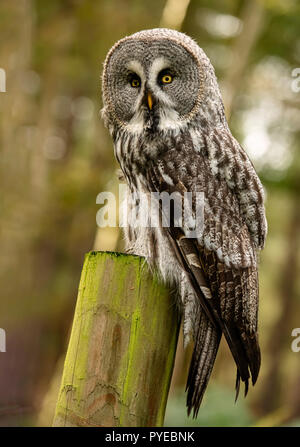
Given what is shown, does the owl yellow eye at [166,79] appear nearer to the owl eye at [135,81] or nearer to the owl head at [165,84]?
the owl head at [165,84]

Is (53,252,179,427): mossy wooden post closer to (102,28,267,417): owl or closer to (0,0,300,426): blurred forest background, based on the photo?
(102,28,267,417): owl

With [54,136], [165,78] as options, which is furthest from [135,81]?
[54,136]

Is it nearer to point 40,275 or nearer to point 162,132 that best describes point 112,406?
point 162,132

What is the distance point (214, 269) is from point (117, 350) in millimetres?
743

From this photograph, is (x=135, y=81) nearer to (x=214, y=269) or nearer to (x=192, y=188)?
(x=192, y=188)

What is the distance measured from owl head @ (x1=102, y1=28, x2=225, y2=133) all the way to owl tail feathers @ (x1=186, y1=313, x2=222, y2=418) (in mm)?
1009

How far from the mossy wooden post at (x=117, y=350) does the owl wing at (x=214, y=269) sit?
433mm

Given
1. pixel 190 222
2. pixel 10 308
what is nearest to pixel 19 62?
pixel 10 308

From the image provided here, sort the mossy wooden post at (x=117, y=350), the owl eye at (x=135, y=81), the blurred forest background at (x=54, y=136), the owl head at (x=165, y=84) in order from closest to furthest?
the mossy wooden post at (x=117, y=350)
the owl head at (x=165, y=84)
the owl eye at (x=135, y=81)
the blurred forest background at (x=54, y=136)

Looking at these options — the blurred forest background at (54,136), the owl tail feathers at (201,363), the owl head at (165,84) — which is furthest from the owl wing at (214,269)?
the blurred forest background at (54,136)

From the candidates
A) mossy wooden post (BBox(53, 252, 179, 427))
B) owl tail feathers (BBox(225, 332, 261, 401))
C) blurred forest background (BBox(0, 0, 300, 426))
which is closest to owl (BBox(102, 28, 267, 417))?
owl tail feathers (BBox(225, 332, 261, 401))

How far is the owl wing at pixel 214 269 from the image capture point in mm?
2434

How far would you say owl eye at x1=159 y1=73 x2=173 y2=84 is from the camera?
2.77m

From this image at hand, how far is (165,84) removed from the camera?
2764 mm
